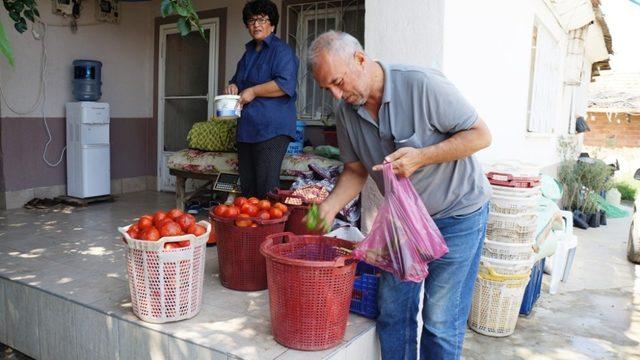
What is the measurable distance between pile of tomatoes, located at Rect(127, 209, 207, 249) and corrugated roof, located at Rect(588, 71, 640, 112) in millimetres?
15156

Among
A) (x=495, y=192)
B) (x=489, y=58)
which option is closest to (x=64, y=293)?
(x=495, y=192)

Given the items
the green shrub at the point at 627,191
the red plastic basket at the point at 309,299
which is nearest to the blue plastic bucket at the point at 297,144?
the red plastic basket at the point at 309,299

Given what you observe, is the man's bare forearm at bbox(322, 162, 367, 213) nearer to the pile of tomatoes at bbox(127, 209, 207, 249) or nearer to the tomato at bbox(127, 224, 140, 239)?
the pile of tomatoes at bbox(127, 209, 207, 249)

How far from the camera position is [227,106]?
3.24m

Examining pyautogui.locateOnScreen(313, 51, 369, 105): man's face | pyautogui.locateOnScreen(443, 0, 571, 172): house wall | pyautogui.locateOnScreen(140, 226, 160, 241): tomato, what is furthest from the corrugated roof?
pyautogui.locateOnScreen(140, 226, 160, 241): tomato

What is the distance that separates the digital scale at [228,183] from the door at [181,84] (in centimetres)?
221

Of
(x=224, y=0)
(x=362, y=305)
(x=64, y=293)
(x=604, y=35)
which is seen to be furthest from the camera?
(x=604, y=35)

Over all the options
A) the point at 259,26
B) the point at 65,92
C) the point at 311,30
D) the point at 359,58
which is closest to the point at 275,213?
the point at 359,58

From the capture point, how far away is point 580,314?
4.02 m

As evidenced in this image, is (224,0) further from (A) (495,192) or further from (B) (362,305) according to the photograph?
(B) (362,305)

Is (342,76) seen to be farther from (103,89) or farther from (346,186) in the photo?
(103,89)

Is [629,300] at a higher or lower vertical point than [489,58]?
lower

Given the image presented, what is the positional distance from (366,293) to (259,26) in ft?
6.73

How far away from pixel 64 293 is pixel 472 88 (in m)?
2.88
